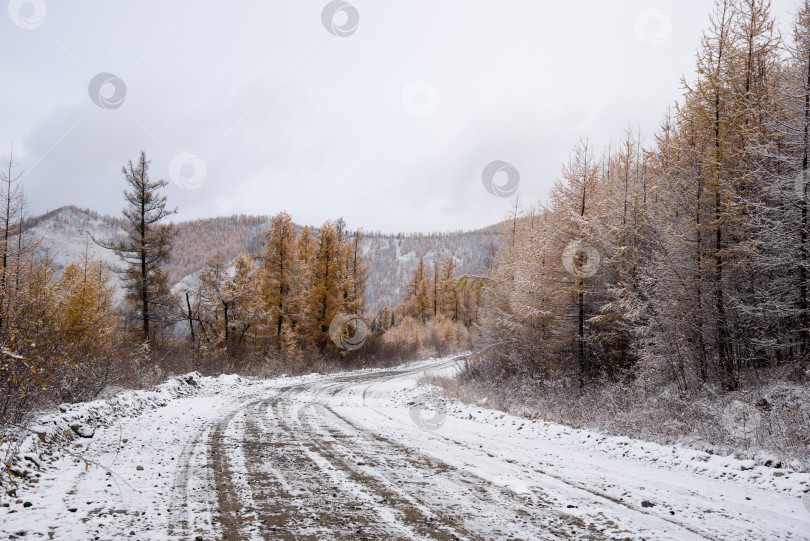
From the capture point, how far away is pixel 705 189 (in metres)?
11.5

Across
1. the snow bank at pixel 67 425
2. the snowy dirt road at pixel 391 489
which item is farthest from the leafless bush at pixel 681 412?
the snow bank at pixel 67 425

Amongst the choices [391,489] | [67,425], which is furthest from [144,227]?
[391,489]

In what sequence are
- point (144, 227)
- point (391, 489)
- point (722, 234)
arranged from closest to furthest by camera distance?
point (391, 489) → point (722, 234) → point (144, 227)

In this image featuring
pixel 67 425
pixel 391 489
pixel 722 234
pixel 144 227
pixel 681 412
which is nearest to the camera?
pixel 391 489

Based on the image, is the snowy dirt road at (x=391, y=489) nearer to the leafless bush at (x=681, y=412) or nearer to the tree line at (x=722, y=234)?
the leafless bush at (x=681, y=412)

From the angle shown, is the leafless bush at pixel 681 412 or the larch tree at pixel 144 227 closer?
the leafless bush at pixel 681 412

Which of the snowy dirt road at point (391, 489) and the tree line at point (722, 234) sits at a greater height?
the tree line at point (722, 234)

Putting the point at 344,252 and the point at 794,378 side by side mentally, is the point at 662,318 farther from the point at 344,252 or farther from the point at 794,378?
the point at 344,252

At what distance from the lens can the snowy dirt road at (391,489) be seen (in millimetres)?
4059

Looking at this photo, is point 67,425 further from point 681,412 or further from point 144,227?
point 144,227

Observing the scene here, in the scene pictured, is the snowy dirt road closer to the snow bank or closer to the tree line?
the snow bank

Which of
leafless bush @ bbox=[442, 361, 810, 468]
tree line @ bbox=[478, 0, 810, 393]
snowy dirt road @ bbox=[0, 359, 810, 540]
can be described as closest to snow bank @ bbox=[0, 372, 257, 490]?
snowy dirt road @ bbox=[0, 359, 810, 540]

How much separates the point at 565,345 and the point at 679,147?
8.21 m

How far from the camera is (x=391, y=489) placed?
5.23 metres
